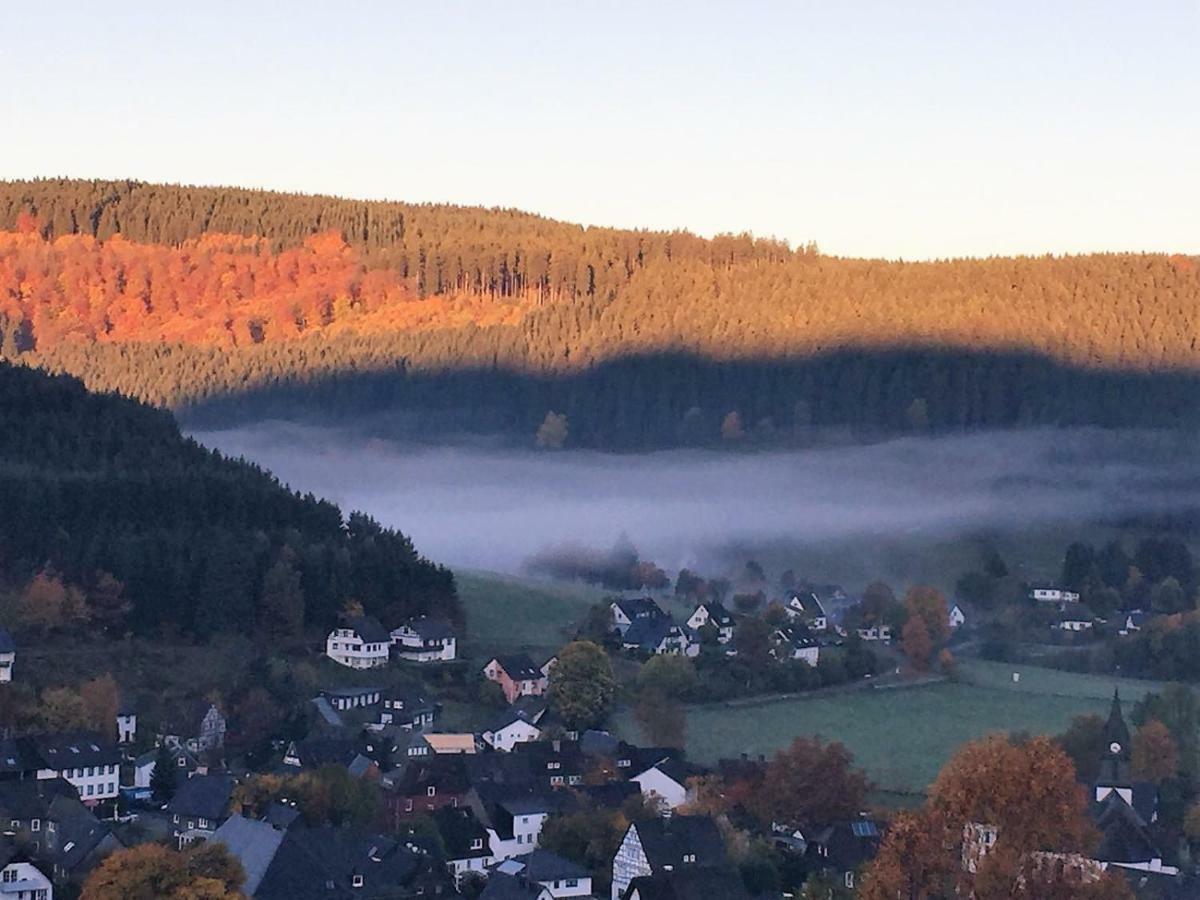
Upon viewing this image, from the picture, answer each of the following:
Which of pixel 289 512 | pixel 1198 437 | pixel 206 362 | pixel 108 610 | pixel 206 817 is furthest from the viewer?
pixel 206 362

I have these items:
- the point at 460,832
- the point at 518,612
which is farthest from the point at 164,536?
the point at 460,832

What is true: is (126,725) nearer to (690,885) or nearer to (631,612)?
(690,885)

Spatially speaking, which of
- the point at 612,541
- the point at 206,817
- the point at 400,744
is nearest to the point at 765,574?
the point at 612,541

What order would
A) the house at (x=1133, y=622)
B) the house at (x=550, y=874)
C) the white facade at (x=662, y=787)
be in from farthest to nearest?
the house at (x=1133, y=622)
the white facade at (x=662, y=787)
the house at (x=550, y=874)

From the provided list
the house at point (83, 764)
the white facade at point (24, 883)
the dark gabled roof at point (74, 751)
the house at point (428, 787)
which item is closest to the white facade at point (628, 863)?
the house at point (428, 787)

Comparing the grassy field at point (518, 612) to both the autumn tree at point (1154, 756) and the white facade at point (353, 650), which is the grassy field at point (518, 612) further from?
the autumn tree at point (1154, 756)

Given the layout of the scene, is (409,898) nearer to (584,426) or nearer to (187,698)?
(187,698)
